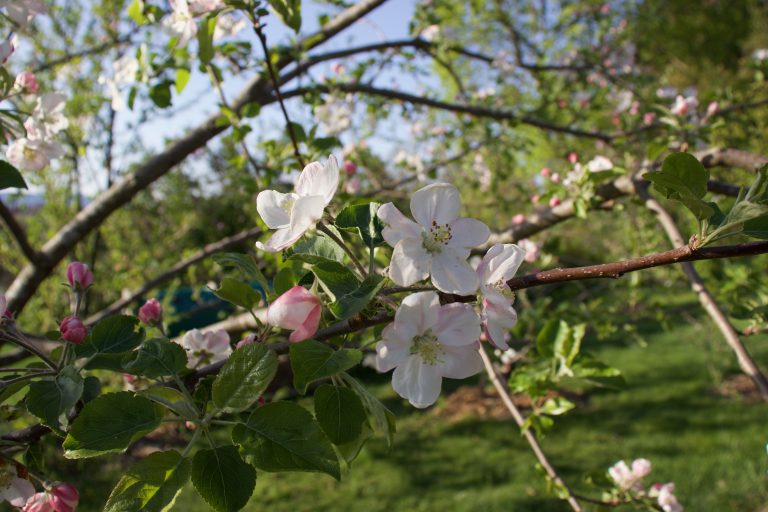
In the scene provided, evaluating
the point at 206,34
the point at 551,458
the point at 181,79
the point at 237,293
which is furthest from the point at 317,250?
the point at 551,458

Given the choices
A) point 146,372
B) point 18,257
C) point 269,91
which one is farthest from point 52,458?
point 146,372

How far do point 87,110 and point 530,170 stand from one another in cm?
709

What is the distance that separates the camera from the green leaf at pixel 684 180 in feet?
2.08

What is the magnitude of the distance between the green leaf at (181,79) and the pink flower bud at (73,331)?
42.7 inches

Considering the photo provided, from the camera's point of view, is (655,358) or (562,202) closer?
(562,202)

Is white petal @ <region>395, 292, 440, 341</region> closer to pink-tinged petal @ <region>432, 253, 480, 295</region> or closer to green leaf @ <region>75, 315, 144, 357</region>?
pink-tinged petal @ <region>432, 253, 480, 295</region>

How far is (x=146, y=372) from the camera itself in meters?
0.71

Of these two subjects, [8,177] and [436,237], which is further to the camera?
[8,177]

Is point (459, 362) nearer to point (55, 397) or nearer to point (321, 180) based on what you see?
point (321, 180)

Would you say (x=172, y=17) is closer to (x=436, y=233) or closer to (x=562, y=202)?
(x=436, y=233)

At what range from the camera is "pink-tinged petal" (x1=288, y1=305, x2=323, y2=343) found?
68 cm

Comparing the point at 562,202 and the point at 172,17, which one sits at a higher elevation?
the point at 172,17

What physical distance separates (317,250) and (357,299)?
0.43 feet

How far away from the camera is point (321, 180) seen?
75 centimetres
